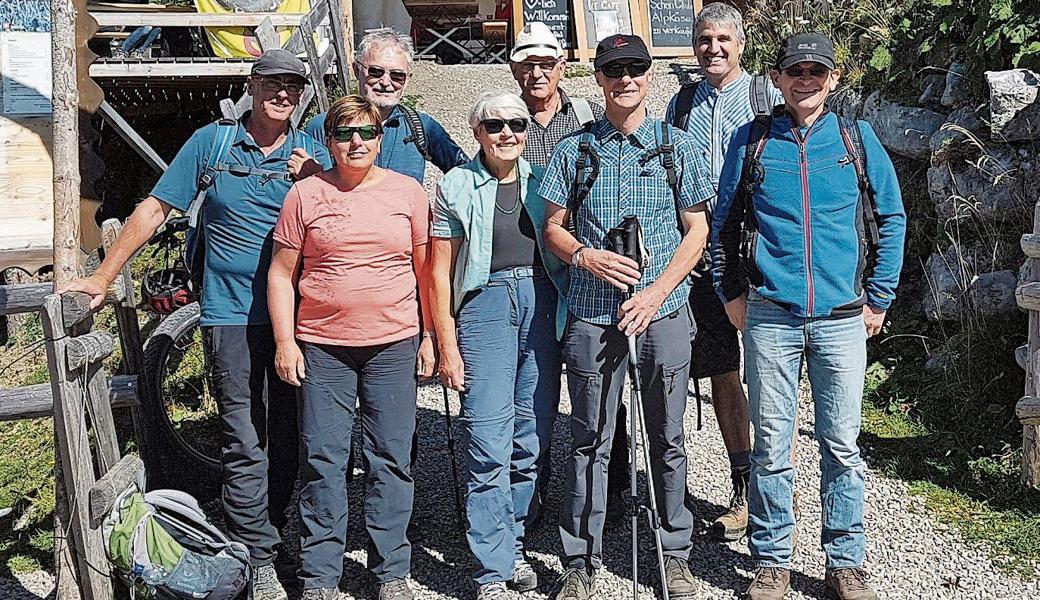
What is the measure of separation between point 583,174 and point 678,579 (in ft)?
5.39

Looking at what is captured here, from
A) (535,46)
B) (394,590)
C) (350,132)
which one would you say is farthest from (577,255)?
(394,590)

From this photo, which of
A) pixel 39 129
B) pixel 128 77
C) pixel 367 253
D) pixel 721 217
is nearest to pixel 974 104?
pixel 721 217

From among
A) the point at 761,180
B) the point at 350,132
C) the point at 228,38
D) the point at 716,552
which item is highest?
the point at 228,38

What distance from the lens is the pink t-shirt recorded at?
12.1 feet

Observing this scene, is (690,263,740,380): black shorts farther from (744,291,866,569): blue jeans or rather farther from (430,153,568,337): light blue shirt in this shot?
(430,153,568,337): light blue shirt

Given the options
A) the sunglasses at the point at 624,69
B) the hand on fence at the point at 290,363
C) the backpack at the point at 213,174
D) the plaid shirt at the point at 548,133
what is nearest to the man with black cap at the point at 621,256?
the sunglasses at the point at 624,69

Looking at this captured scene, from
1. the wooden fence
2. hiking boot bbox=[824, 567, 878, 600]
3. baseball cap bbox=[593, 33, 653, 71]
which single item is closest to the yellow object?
the wooden fence

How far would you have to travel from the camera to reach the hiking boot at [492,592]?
3885mm

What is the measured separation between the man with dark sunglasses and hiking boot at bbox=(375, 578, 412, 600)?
168 cm

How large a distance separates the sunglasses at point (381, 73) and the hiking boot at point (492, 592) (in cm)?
212

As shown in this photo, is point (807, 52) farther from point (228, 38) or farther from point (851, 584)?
point (228, 38)

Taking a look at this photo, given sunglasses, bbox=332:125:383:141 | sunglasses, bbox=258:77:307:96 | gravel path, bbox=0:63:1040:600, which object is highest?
sunglasses, bbox=258:77:307:96

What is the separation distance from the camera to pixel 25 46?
5938 mm

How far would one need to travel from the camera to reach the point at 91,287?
12.0ft
